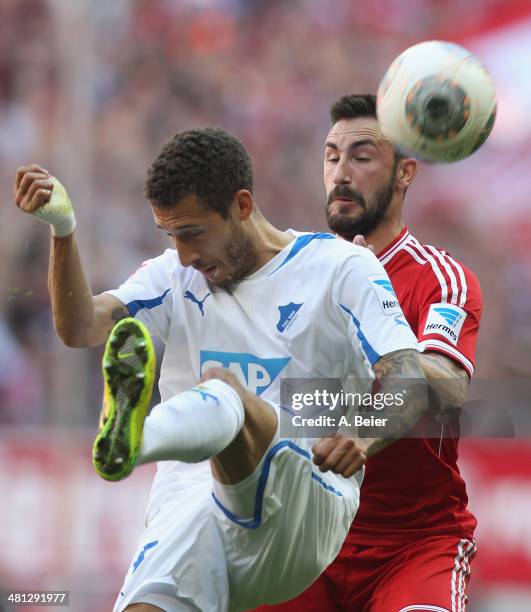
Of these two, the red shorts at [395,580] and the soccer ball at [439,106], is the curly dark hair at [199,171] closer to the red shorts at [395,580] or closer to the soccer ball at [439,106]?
the soccer ball at [439,106]

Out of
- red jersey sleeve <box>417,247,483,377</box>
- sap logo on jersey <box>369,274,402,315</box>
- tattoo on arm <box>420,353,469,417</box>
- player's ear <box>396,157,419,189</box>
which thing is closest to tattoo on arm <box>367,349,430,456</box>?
sap logo on jersey <box>369,274,402,315</box>

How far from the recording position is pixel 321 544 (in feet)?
14.4

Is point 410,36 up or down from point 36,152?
up

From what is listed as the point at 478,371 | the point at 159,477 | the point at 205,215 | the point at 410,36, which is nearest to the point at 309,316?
the point at 205,215

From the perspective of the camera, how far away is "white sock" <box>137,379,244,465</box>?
381cm

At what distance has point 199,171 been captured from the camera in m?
4.50

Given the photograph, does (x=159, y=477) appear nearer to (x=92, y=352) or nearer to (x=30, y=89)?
(x=92, y=352)

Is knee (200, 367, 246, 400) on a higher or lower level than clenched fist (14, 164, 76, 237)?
lower

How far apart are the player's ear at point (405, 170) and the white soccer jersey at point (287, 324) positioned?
111 centimetres

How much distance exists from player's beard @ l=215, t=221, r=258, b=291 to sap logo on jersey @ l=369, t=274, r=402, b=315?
0.45 meters

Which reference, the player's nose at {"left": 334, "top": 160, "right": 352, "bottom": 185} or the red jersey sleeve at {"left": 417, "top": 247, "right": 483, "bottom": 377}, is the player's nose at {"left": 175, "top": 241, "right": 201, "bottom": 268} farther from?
the player's nose at {"left": 334, "top": 160, "right": 352, "bottom": 185}

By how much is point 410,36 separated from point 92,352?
14.7 ft

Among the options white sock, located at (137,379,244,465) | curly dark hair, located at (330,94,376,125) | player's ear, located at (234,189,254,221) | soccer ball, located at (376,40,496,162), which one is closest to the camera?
white sock, located at (137,379,244,465)

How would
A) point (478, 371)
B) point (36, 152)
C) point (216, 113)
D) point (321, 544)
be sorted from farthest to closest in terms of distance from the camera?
1. point (216, 113)
2. point (36, 152)
3. point (478, 371)
4. point (321, 544)
